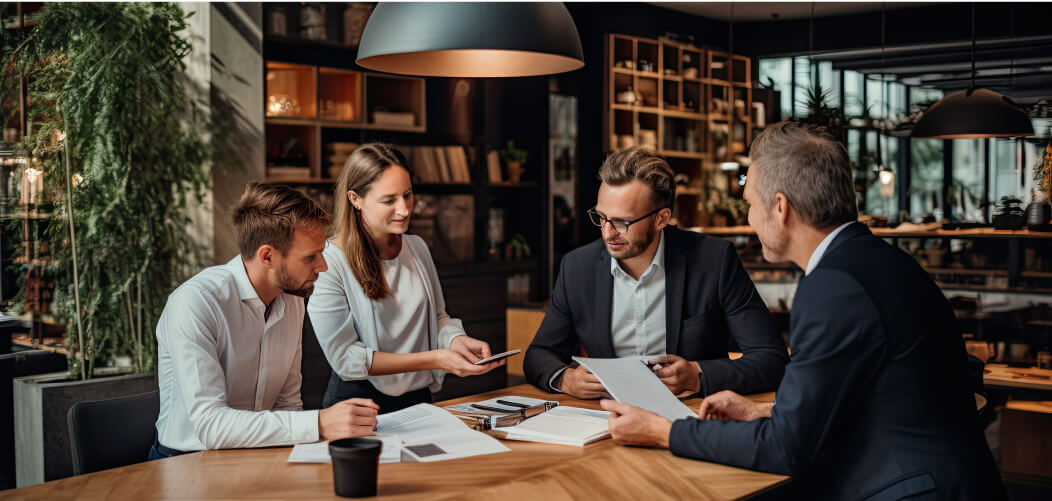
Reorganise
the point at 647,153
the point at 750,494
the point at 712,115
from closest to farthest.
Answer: the point at 750,494 < the point at 647,153 < the point at 712,115

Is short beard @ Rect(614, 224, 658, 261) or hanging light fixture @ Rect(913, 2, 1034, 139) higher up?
hanging light fixture @ Rect(913, 2, 1034, 139)

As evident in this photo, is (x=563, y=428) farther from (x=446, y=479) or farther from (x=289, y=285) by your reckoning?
(x=289, y=285)

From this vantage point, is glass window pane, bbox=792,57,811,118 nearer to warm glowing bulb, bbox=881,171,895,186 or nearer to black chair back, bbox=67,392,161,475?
warm glowing bulb, bbox=881,171,895,186

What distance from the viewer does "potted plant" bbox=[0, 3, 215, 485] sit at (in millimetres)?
4578

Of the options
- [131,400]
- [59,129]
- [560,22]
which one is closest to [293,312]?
[131,400]

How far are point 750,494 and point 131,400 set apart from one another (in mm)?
1585

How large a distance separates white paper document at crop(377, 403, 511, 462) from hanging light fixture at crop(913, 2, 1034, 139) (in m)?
4.39

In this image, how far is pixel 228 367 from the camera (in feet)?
7.26

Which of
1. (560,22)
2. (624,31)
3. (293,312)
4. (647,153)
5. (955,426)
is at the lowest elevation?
(955,426)

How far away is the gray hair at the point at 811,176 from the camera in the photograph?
195 centimetres

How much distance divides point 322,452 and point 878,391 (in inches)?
47.2

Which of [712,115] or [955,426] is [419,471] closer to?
[955,426]

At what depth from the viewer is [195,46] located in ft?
18.4

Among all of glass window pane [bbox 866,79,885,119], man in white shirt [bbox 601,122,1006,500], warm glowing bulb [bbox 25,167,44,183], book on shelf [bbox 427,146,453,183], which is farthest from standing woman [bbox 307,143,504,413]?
glass window pane [bbox 866,79,885,119]
